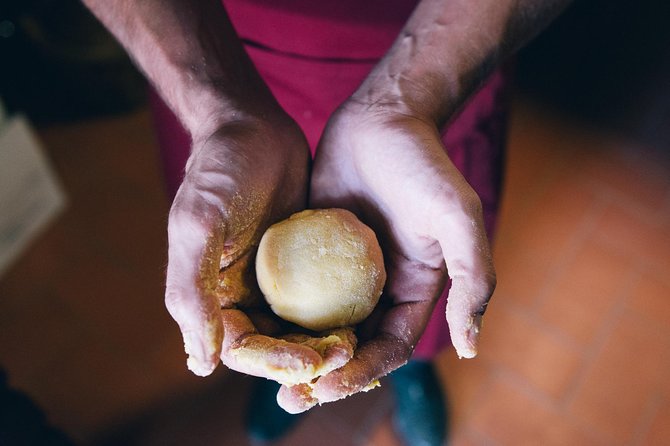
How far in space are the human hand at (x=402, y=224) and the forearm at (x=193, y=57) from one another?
0.17m

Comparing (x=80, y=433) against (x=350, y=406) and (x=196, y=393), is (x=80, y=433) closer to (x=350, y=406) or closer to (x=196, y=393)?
(x=196, y=393)

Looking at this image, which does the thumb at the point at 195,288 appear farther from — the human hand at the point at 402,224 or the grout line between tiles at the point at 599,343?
the grout line between tiles at the point at 599,343

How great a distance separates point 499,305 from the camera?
1823 mm

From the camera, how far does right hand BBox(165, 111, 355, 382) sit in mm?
702

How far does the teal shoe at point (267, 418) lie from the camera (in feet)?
5.09

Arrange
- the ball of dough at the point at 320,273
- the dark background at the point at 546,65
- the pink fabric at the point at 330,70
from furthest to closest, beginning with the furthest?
the dark background at the point at 546,65
the pink fabric at the point at 330,70
the ball of dough at the point at 320,273

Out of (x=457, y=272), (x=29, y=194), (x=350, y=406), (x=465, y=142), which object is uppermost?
(x=457, y=272)

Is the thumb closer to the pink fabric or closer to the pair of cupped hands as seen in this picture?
the pair of cupped hands

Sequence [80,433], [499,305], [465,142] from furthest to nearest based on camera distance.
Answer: [499,305] < [80,433] < [465,142]

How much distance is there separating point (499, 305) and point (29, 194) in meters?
1.53

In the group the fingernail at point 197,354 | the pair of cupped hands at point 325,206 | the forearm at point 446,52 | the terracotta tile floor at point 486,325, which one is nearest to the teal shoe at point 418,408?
the terracotta tile floor at point 486,325

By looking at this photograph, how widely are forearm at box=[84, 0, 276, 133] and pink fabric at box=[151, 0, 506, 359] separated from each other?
11 centimetres

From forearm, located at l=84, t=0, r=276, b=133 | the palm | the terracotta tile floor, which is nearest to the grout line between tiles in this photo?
the terracotta tile floor

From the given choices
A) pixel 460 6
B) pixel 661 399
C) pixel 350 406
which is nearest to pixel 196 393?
pixel 350 406
